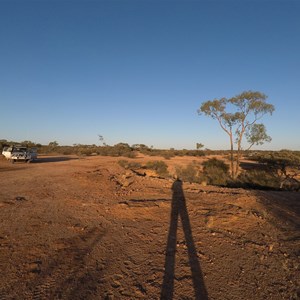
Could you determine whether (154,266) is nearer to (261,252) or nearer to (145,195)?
(261,252)

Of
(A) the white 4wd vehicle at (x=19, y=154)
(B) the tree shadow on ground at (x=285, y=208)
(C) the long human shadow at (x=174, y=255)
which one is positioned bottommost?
(C) the long human shadow at (x=174, y=255)

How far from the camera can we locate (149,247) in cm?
491

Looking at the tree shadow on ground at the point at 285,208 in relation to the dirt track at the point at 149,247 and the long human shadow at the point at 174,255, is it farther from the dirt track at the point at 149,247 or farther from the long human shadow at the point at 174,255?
the long human shadow at the point at 174,255

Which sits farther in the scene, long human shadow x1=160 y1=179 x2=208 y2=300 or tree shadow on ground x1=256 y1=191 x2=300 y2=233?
tree shadow on ground x1=256 y1=191 x2=300 y2=233

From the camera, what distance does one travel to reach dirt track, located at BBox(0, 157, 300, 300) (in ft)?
11.6

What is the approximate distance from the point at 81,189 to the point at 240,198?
21.1ft

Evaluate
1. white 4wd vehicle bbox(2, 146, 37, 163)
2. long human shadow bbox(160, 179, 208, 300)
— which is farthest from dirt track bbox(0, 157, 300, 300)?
white 4wd vehicle bbox(2, 146, 37, 163)

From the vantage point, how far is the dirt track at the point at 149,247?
3.52 meters

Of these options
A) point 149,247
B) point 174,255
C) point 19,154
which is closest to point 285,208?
point 174,255

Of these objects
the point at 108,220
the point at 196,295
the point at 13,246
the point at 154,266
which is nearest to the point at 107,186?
the point at 108,220

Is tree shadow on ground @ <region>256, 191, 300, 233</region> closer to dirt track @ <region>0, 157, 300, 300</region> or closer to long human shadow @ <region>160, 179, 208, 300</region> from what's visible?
dirt track @ <region>0, 157, 300, 300</region>

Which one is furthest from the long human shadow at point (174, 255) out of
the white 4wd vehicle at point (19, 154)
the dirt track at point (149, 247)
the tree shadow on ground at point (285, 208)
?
the white 4wd vehicle at point (19, 154)

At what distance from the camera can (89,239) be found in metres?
5.23

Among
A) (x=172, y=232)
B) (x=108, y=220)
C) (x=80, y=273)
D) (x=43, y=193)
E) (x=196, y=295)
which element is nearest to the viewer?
(x=196, y=295)
